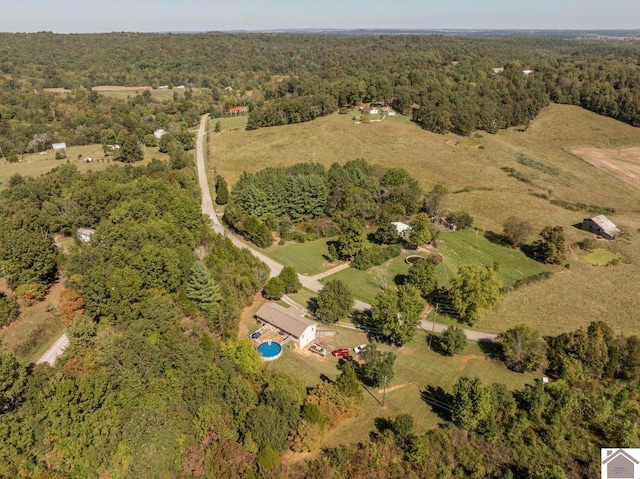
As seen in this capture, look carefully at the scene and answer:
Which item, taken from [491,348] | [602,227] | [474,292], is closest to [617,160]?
[602,227]

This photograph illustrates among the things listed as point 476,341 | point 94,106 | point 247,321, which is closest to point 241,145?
point 94,106

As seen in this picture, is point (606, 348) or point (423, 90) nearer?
point (606, 348)

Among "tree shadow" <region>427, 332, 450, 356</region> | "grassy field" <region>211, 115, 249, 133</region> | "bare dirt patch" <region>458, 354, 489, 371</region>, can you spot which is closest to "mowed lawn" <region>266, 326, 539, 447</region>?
"bare dirt patch" <region>458, 354, 489, 371</region>

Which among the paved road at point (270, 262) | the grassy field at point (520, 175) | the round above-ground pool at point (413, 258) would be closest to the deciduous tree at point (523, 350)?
the paved road at point (270, 262)

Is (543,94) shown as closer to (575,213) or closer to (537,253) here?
(575,213)

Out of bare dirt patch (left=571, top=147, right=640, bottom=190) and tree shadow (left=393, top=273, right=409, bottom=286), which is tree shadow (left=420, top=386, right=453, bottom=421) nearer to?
tree shadow (left=393, top=273, right=409, bottom=286)

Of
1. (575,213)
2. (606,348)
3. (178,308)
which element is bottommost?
(575,213)
